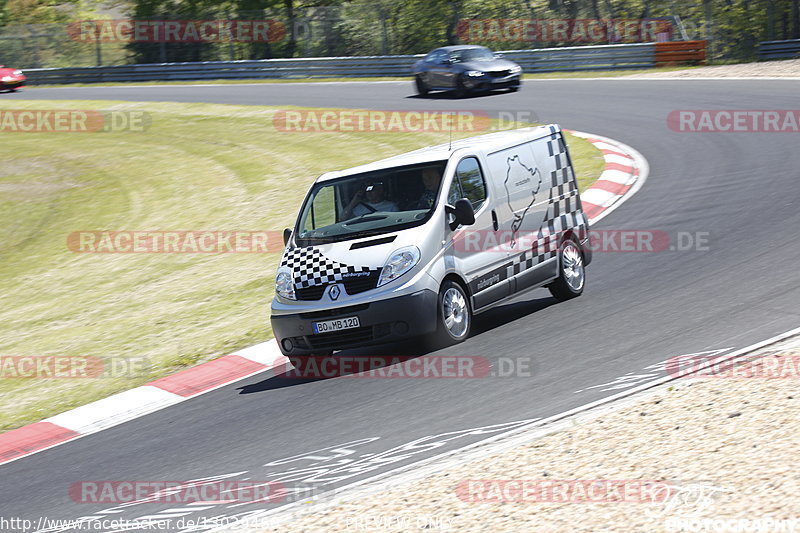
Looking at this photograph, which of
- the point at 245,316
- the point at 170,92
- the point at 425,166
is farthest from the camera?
the point at 170,92

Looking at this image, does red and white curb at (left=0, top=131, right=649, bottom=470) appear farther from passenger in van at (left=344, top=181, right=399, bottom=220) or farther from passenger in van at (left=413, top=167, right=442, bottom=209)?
passenger in van at (left=413, top=167, right=442, bottom=209)

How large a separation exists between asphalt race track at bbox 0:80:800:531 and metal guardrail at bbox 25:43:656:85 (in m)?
18.2

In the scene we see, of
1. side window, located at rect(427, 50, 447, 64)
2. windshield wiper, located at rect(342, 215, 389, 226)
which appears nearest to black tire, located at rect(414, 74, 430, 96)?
side window, located at rect(427, 50, 447, 64)

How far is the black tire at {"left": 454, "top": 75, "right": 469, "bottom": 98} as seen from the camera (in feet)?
93.0

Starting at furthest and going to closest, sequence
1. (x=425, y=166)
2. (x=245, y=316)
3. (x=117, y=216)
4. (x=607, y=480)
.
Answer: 1. (x=117, y=216)
2. (x=245, y=316)
3. (x=425, y=166)
4. (x=607, y=480)

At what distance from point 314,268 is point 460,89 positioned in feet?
64.7

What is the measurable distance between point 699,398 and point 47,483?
4842 mm

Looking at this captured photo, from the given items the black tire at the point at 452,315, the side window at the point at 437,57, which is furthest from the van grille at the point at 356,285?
the side window at the point at 437,57

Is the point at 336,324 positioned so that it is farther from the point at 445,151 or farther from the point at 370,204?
the point at 445,151

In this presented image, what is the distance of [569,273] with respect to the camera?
11.1 metres

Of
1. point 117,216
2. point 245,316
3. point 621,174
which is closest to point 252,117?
point 117,216

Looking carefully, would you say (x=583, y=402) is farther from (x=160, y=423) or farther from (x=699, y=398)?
(x=160, y=423)

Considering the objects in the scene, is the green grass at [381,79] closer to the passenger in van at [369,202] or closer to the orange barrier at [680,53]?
the orange barrier at [680,53]

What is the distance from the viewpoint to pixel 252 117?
28422 mm
